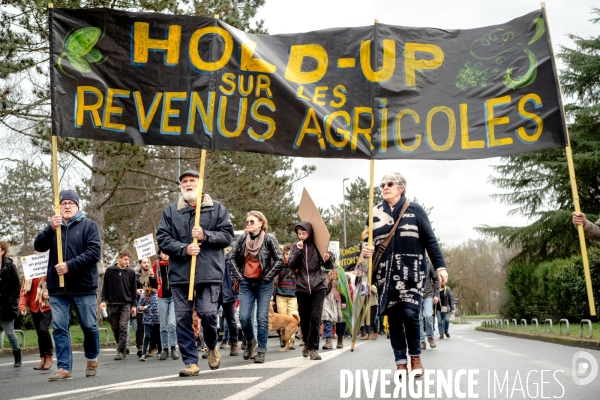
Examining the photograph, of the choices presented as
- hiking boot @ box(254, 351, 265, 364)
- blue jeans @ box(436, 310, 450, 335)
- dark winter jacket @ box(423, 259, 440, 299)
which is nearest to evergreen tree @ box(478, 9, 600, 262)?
blue jeans @ box(436, 310, 450, 335)

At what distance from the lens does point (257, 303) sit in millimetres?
9891

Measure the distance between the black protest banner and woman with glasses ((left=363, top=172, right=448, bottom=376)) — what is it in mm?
658

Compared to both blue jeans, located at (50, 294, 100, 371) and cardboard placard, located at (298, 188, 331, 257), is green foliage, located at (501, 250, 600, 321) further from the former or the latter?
blue jeans, located at (50, 294, 100, 371)

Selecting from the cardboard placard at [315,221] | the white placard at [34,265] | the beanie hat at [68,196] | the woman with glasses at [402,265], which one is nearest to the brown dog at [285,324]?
the cardboard placard at [315,221]

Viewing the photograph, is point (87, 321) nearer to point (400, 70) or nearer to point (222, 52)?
point (222, 52)

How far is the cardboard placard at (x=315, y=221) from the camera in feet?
32.6

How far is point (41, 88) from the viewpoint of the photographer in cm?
1822

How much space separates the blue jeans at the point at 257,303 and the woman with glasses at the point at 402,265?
9.58ft

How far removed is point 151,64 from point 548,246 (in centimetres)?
2885

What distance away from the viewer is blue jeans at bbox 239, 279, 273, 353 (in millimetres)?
9867

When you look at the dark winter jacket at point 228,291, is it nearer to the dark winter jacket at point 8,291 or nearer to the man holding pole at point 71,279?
→ the dark winter jacket at point 8,291

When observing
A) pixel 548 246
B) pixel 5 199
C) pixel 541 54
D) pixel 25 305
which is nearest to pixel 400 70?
pixel 541 54

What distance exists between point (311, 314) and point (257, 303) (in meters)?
0.75

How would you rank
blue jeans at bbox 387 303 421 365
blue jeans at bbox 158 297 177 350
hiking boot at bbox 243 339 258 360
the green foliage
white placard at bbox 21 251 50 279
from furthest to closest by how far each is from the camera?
1. the green foliage
2. blue jeans at bbox 158 297 177 350
3. hiking boot at bbox 243 339 258 360
4. white placard at bbox 21 251 50 279
5. blue jeans at bbox 387 303 421 365
